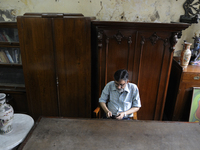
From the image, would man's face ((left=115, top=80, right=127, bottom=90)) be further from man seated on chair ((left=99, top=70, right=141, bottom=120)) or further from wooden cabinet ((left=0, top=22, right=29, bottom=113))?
wooden cabinet ((left=0, top=22, right=29, bottom=113))

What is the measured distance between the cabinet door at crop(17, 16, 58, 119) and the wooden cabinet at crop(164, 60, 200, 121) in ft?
6.03

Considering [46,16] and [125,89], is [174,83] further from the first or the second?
[46,16]

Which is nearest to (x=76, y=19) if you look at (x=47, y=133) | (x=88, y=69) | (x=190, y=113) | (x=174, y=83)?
(x=88, y=69)

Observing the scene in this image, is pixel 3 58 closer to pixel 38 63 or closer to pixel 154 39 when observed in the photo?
pixel 38 63

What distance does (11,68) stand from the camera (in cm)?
277

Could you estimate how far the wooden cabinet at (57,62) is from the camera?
210 cm

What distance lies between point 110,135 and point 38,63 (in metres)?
1.51

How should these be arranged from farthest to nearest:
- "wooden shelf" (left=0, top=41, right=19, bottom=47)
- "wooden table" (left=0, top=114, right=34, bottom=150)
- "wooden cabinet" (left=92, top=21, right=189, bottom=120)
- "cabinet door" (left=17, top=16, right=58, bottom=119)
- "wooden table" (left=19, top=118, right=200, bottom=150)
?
"wooden shelf" (left=0, top=41, right=19, bottom=47) → "cabinet door" (left=17, top=16, right=58, bottom=119) → "wooden cabinet" (left=92, top=21, right=189, bottom=120) → "wooden table" (left=0, top=114, right=34, bottom=150) → "wooden table" (left=19, top=118, right=200, bottom=150)

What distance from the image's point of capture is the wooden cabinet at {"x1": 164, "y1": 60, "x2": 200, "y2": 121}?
222cm

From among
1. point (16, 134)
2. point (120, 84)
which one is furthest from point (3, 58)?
point (120, 84)

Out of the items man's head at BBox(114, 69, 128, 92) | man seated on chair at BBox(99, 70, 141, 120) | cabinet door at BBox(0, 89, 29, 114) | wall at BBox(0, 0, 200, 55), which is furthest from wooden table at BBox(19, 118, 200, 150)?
wall at BBox(0, 0, 200, 55)

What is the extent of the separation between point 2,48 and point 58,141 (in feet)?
6.78

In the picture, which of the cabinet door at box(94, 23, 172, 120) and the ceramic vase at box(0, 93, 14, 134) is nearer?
the ceramic vase at box(0, 93, 14, 134)

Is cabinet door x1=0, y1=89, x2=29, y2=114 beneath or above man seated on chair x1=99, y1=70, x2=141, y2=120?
beneath
